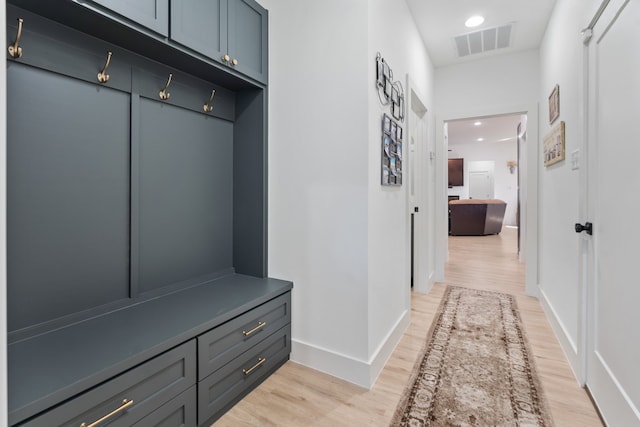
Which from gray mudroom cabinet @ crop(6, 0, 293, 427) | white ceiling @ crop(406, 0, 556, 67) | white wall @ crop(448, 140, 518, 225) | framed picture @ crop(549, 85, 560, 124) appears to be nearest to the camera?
gray mudroom cabinet @ crop(6, 0, 293, 427)

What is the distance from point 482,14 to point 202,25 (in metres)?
2.47

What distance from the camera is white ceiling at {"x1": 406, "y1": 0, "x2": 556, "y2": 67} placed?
2.62 meters

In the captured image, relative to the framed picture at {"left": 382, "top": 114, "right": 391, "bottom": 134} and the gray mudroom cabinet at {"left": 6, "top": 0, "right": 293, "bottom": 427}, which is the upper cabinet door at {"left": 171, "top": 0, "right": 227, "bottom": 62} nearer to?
the gray mudroom cabinet at {"left": 6, "top": 0, "right": 293, "bottom": 427}

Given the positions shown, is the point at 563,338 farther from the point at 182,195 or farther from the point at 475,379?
the point at 182,195

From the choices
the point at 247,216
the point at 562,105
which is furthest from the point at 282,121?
the point at 562,105

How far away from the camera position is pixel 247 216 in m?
2.17

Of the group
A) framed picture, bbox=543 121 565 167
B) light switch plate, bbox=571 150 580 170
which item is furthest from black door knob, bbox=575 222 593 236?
framed picture, bbox=543 121 565 167

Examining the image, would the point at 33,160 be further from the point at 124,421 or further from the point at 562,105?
the point at 562,105

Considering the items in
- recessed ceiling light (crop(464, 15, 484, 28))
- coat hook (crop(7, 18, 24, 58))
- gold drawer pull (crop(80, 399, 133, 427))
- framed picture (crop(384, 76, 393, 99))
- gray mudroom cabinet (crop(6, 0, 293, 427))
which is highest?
recessed ceiling light (crop(464, 15, 484, 28))

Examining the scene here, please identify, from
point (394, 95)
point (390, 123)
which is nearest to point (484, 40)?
point (394, 95)

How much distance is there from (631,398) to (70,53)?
9.08 ft

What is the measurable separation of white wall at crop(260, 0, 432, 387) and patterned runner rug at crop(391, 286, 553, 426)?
0.30 m

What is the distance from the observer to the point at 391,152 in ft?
7.04

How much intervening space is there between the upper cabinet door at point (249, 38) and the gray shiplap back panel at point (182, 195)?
0.41 meters
